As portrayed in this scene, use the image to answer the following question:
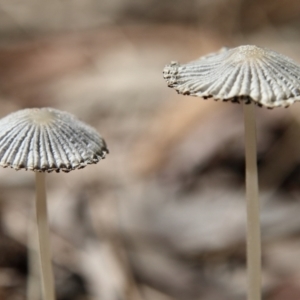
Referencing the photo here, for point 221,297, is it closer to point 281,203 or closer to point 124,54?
point 281,203

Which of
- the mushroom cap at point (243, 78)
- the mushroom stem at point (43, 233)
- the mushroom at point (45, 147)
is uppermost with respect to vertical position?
the mushroom cap at point (243, 78)

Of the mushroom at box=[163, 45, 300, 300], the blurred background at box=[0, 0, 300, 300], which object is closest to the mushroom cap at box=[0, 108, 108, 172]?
the mushroom at box=[163, 45, 300, 300]

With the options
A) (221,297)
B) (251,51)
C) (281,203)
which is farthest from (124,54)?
(251,51)

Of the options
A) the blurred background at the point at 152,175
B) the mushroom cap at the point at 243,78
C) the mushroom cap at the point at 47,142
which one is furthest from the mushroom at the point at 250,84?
the blurred background at the point at 152,175

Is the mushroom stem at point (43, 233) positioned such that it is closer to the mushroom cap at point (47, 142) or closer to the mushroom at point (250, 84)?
the mushroom cap at point (47, 142)

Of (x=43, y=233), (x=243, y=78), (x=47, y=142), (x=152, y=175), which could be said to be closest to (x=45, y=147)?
(x=47, y=142)

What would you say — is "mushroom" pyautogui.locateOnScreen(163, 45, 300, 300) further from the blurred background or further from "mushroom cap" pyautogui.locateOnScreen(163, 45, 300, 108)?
the blurred background
